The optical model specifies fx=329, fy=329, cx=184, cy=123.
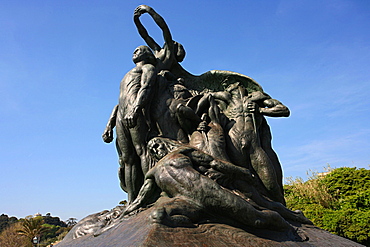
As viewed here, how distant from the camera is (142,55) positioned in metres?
4.97

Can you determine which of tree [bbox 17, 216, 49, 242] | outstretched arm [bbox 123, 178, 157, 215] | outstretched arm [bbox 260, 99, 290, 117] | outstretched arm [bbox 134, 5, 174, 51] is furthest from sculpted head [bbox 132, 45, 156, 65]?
tree [bbox 17, 216, 49, 242]

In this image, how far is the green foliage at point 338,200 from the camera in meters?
10.5

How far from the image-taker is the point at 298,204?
13812 millimetres

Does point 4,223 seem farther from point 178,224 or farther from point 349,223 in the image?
point 178,224

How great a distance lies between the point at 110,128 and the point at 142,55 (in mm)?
1236

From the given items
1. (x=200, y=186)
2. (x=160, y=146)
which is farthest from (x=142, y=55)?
(x=200, y=186)

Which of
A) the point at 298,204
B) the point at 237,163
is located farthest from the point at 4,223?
the point at 237,163

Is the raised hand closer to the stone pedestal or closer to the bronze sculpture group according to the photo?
the bronze sculpture group

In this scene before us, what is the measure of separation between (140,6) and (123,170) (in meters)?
2.65

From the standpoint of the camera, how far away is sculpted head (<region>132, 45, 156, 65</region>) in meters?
4.97

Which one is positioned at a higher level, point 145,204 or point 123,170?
point 123,170

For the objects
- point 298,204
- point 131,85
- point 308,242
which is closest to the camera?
point 308,242

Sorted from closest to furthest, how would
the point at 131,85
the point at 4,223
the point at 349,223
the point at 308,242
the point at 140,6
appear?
1. the point at 308,242
2. the point at 131,85
3. the point at 140,6
4. the point at 349,223
5. the point at 4,223

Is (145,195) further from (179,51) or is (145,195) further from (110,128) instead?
(179,51)
